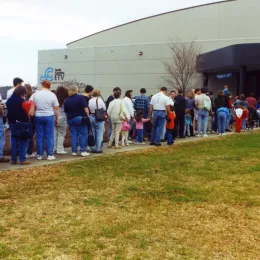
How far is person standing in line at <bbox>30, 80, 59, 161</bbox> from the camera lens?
904 cm

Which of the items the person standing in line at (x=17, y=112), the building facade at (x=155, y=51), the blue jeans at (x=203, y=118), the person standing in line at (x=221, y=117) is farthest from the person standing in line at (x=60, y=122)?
the building facade at (x=155, y=51)

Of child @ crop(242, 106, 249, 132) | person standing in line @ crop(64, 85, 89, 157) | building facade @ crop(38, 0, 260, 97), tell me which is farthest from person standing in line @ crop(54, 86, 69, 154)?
building facade @ crop(38, 0, 260, 97)

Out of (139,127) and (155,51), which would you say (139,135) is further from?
(155,51)

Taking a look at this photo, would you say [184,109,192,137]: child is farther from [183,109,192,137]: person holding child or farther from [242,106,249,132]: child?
[242,106,249,132]: child

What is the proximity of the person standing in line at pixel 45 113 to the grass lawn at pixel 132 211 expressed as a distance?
1.01 metres

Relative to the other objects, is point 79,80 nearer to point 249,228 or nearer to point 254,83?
point 254,83

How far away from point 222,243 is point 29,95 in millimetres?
6486

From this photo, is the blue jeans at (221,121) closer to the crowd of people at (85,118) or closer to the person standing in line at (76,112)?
the crowd of people at (85,118)

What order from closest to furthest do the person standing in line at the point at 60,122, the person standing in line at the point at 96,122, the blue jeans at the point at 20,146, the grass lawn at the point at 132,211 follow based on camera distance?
the grass lawn at the point at 132,211 → the blue jeans at the point at 20,146 → the person standing in line at the point at 60,122 → the person standing in line at the point at 96,122

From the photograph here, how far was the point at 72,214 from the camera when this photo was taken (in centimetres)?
527

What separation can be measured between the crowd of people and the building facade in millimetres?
17101

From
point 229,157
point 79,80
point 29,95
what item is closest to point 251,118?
point 229,157

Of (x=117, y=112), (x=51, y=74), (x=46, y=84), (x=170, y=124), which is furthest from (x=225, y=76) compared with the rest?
(x=46, y=84)

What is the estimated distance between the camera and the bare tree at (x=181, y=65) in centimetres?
3559
